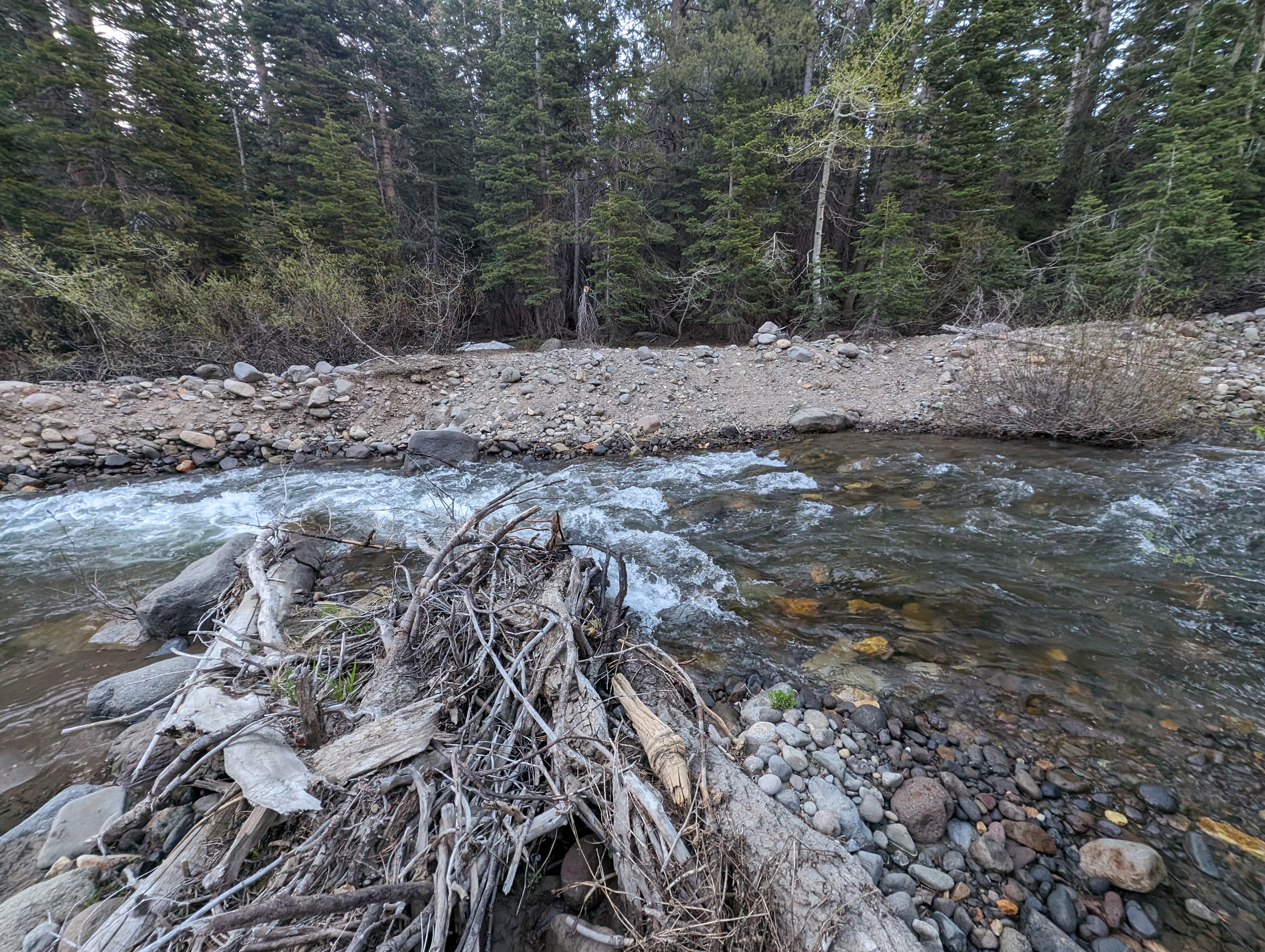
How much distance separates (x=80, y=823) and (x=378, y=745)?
119 cm

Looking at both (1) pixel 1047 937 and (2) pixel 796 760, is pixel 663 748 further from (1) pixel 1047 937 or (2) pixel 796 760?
(1) pixel 1047 937

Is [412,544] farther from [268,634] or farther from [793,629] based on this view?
[793,629]

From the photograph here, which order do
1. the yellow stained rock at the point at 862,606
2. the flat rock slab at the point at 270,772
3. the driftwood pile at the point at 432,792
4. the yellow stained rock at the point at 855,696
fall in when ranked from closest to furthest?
the driftwood pile at the point at 432,792
the flat rock slab at the point at 270,772
the yellow stained rock at the point at 855,696
the yellow stained rock at the point at 862,606

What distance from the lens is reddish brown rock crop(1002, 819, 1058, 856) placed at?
1.93m

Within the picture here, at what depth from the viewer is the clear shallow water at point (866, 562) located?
9.26 ft

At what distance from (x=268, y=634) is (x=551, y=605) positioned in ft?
5.30

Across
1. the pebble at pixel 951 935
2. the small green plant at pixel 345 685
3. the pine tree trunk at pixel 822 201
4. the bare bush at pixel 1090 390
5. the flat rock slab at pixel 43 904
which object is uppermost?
the pine tree trunk at pixel 822 201

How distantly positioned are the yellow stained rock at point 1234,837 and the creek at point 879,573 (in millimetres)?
58

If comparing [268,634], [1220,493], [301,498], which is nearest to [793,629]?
[268,634]

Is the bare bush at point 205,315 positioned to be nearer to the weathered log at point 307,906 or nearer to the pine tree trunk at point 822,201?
the pine tree trunk at point 822,201

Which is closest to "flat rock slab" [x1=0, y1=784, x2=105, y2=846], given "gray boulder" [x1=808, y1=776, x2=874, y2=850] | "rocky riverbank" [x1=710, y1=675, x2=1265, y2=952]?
"rocky riverbank" [x1=710, y1=675, x2=1265, y2=952]

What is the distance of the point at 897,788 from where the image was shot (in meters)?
2.21

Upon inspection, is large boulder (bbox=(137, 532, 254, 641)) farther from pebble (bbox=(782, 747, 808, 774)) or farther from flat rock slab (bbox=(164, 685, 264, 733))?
pebble (bbox=(782, 747, 808, 774))

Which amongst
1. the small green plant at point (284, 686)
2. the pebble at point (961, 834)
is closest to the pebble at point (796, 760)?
the pebble at point (961, 834)
